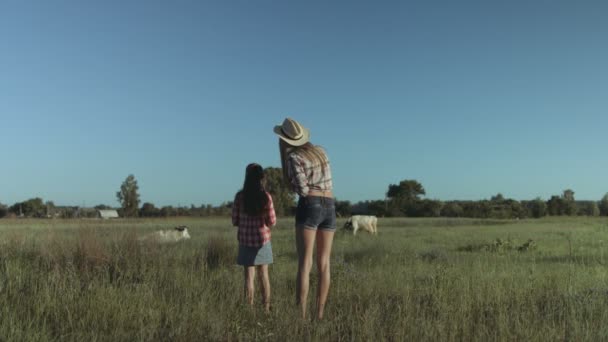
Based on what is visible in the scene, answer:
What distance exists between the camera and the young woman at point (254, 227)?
6215 millimetres

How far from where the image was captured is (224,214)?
62.0 meters

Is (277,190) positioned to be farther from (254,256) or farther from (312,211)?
(312,211)

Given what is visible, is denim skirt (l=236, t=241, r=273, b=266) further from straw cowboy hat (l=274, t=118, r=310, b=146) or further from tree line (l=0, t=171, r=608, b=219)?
tree line (l=0, t=171, r=608, b=219)

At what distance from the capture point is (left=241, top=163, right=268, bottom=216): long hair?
6266 mm

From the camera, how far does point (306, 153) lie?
5.33 m

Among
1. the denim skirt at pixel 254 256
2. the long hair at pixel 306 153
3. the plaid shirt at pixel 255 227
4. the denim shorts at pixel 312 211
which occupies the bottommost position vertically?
the denim skirt at pixel 254 256

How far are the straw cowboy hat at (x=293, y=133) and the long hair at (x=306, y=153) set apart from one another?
6 centimetres

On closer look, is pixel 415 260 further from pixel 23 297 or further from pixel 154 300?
pixel 23 297

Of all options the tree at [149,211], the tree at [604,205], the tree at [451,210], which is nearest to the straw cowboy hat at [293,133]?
the tree at [451,210]

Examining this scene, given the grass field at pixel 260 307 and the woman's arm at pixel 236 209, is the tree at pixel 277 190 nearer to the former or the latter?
the grass field at pixel 260 307

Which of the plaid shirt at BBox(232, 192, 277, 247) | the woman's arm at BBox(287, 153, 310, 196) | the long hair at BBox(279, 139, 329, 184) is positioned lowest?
the plaid shirt at BBox(232, 192, 277, 247)

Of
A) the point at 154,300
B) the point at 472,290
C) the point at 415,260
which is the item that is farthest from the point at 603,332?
the point at 415,260

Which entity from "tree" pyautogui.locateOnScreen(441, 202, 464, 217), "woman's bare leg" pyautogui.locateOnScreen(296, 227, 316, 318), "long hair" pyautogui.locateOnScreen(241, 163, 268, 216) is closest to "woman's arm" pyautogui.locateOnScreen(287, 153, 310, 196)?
"woman's bare leg" pyautogui.locateOnScreen(296, 227, 316, 318)

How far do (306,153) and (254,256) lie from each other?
67.5 inches
